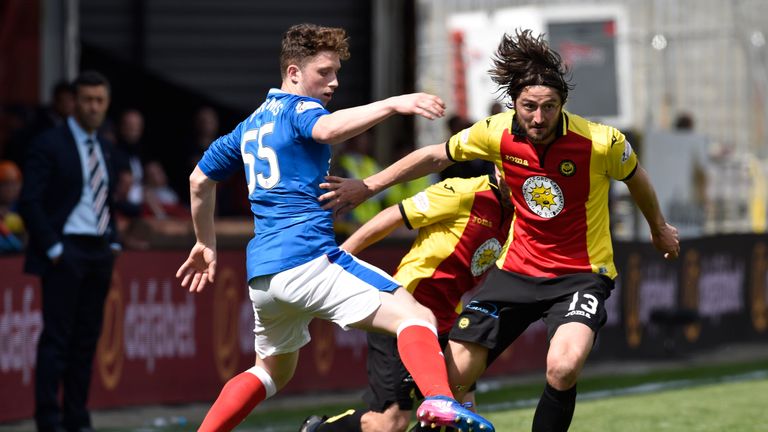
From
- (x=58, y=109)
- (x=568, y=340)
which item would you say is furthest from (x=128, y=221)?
(x=568, y=340)

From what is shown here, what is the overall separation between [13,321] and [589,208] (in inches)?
172

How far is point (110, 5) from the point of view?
607 inches

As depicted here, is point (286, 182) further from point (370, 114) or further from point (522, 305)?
point (522, 305)

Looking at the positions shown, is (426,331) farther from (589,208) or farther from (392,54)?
(392,54)

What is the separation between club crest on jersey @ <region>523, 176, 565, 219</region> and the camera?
6.57m

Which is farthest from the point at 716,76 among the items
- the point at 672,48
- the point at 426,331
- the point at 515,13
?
the point at 426,331

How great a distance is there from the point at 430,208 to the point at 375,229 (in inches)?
11.7

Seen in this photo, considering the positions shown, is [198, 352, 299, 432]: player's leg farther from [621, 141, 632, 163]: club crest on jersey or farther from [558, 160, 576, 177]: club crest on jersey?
[621, 141, 632, 163]: club crest on jersey

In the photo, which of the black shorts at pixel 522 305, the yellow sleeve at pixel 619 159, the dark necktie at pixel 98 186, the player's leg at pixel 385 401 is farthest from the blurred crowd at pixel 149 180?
the yellow sleeve at pixel 619 159

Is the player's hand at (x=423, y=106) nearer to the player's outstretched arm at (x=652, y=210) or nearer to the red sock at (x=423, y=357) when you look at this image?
the red sock at (x=423, y=357)

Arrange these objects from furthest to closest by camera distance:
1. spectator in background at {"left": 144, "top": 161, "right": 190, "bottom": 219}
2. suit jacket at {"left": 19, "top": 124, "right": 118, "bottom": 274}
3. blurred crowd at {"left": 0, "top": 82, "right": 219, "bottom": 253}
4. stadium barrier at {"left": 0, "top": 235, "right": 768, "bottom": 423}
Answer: spectator in background at {"left": 144, "top": 161, "right": 190, "bottom": 219}, blurred crowd at {"left": 0, "top": 82, "right": 219, "bottom": 253}, stadium barrier at {"left": 0, "top": 235, "right": 768, "bottom": 423}, suit jacket at {"left": 19, "top": 124, "right": 118, "bottom": 274}

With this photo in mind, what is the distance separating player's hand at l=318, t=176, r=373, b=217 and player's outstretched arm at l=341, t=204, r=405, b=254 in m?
0.71

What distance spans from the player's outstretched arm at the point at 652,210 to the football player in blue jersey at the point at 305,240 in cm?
133

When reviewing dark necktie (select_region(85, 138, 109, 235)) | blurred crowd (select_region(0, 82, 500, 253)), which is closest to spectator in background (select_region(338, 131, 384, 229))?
blurred crowd (select_region(0, 82, 500, 253))
